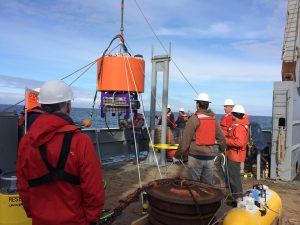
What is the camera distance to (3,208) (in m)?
3.68

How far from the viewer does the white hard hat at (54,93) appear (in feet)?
8.27

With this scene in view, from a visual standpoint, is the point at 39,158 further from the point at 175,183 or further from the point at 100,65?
the point at 100,65

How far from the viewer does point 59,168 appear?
94.9 inches

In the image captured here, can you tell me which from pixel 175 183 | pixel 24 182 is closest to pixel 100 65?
A: pixel 175 183

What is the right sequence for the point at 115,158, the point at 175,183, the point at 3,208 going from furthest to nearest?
the point at 115,158, the point at 175,183, the point at 3,208

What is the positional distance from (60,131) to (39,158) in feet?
0.87

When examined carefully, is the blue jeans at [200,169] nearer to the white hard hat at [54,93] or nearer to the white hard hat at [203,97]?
the white hard hat at [203,97]

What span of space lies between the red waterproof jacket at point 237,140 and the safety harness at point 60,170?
4.62m

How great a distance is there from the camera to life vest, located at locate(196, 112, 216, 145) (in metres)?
5.37

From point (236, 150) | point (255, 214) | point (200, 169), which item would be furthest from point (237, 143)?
point (255, 214)

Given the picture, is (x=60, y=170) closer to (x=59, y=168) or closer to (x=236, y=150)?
(x=59, y=168)

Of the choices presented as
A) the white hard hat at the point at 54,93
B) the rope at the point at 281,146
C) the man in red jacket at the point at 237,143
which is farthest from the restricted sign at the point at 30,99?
the rope at the point at 281,146

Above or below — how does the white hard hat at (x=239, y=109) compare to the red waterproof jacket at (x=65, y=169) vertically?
above

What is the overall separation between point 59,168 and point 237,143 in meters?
4.73
